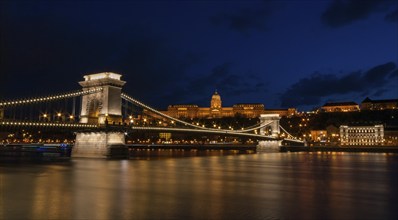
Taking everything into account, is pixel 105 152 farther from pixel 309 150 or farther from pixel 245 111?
pixel 245 111

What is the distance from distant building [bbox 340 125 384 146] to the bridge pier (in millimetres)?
78328

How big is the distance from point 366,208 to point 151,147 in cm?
9162

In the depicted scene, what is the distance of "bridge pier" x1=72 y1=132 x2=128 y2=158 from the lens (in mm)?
40562

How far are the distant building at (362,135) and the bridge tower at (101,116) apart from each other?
77940 millimetres

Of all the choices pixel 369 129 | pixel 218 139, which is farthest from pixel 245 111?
pixel 369 129

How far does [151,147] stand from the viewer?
103 m

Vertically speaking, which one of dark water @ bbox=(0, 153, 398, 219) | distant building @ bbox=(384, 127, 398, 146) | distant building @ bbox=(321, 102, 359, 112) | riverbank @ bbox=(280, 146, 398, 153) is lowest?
dark water @ bbox=(0, 153, 398, 219)

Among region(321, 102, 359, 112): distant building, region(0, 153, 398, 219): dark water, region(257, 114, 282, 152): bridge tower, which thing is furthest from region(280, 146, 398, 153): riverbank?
region(321, 102, 359, 112): distant building

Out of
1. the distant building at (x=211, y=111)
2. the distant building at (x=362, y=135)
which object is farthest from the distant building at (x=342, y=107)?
the distant building at (x=362, y=135)

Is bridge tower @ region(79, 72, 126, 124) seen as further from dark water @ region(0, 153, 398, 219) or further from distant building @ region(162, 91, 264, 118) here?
distant building @ region(162, 91, 264, 118)

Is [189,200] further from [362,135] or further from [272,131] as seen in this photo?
[362,135]

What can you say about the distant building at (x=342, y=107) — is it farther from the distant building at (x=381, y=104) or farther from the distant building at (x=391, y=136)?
the distant building at (x=391, y=136)

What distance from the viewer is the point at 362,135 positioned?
105m

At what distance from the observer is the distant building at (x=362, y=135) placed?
101 metres
